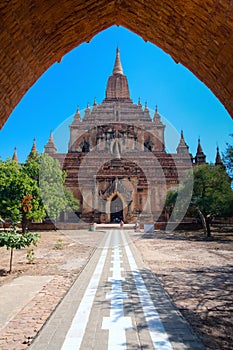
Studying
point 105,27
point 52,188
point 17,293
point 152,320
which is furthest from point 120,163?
point 105,27

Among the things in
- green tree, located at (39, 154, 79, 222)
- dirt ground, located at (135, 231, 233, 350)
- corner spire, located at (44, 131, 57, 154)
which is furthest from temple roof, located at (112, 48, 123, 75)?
dirt ground, located at (135, 231, 233, 350)

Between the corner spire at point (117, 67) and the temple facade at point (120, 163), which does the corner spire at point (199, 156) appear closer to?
the temple facade at point (120, 163)

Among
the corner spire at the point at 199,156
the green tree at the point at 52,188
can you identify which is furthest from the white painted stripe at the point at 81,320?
the corner spire at the point at 199,156

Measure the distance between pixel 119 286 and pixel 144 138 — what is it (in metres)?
43.9

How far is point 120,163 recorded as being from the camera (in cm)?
3984

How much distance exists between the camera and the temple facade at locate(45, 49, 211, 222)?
37031mm

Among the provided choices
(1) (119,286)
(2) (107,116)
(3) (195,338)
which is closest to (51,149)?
(2) (107,116)

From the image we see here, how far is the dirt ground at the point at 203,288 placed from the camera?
4.83 metres

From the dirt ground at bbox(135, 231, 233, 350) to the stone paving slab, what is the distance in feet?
12.2

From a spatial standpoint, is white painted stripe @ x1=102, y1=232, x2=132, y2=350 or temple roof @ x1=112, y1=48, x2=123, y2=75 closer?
white painted stripe @ x1=102, y1=232, x2=132, y2=350

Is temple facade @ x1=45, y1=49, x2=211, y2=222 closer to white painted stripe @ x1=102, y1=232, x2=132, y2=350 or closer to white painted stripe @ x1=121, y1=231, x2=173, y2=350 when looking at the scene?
white painted stripe @ x1=121, y1=231, x2=173, y2=350

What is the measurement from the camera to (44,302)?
6.34 m

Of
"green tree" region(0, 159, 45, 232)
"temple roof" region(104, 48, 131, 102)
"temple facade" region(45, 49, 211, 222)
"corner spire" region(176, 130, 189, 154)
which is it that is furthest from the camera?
"temple roof" region(104, 48, 131, 102)

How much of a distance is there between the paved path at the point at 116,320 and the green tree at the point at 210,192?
15.7 meters
